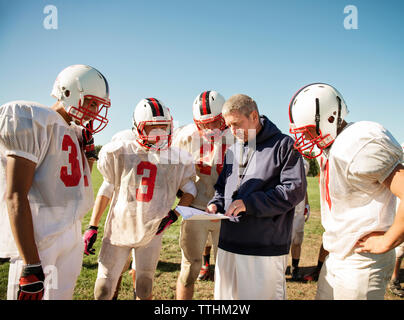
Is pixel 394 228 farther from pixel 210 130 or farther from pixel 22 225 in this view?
pixel 210 130

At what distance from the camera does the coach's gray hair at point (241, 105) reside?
258 centimetres

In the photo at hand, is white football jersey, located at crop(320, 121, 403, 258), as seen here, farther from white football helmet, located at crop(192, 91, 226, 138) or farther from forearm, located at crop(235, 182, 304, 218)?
white football helmet, located at crop(192, 91, 226, 138)

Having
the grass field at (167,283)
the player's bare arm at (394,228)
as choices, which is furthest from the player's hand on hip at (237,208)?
the grass field at (167,283)

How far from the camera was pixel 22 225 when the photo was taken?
1911 mm

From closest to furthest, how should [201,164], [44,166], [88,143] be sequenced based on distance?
[44,166]
[88,143]
[201,164]

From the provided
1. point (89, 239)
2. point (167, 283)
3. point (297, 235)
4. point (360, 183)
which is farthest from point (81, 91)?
point (297, 235)

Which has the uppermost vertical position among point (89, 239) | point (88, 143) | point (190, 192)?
point (88, 143)

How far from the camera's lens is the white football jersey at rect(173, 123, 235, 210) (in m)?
3.86

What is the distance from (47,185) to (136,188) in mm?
1106

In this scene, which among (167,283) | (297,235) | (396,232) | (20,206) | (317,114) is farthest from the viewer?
(297,235)

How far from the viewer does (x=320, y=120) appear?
2.31 meters
